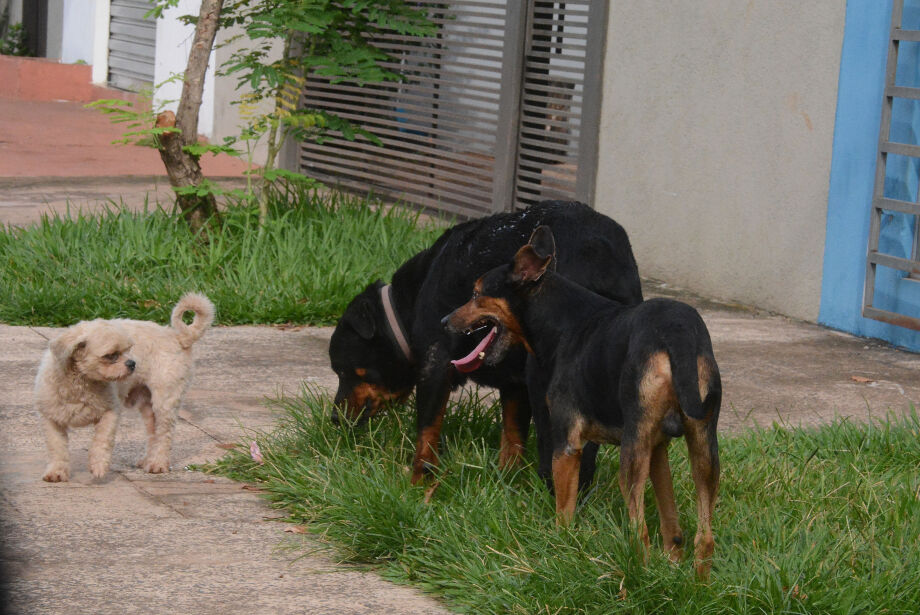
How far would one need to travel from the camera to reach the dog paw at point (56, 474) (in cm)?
495

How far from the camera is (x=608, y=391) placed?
3900 mm

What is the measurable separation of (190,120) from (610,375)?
5861 mm

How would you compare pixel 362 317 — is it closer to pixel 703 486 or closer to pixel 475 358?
pixel 475 358

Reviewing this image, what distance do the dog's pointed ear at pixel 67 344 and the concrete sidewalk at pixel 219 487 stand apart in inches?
20.4

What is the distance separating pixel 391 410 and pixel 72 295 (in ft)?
10.7

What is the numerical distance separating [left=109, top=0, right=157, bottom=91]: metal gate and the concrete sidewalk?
1317cm

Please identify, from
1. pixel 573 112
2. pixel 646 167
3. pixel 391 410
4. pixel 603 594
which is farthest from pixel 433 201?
pixel 603 594

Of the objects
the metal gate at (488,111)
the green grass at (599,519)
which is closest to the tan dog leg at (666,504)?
the green grass at (599,519)

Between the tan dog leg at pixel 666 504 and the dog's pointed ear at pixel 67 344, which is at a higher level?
the dog's pointed ear at pixel 67 344

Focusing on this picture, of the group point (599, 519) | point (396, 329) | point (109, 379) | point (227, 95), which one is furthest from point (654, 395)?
point (227, 95)

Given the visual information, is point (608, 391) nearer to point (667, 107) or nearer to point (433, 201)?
point (667, 107)

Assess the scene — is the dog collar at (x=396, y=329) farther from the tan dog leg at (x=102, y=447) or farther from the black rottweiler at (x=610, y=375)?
the tan dog leg at (x=102, y=447)

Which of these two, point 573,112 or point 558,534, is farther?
point 573,112

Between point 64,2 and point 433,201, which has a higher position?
point 64,2
